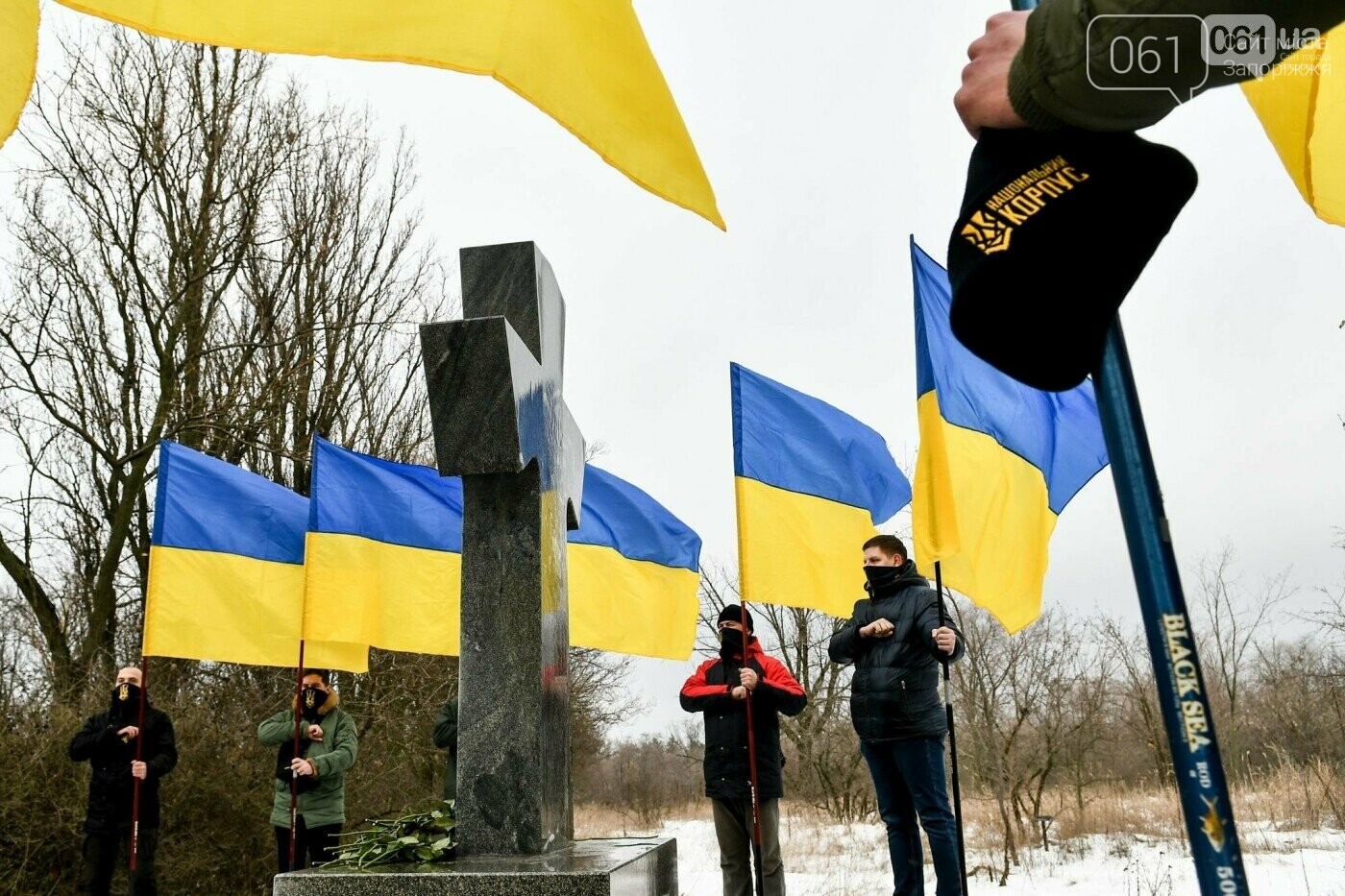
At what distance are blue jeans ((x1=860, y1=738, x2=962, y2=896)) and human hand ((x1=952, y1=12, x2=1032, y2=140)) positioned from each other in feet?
17.1

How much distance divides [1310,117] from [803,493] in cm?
595

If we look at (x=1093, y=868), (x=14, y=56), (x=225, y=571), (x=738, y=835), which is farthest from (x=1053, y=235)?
(x=1093, y=868)

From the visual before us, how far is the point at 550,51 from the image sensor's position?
6.01ft

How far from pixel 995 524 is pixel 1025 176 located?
5235mm

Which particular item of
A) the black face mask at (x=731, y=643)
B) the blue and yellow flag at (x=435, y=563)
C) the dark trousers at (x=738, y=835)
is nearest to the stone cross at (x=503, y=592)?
the dark trousers at (x=738, y=835)

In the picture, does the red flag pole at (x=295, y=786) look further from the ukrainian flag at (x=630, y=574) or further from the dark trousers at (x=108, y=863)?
the ukrainian flag at (x=630, y=574)

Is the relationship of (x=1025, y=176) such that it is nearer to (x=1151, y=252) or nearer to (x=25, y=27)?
(x=1151, y=252)

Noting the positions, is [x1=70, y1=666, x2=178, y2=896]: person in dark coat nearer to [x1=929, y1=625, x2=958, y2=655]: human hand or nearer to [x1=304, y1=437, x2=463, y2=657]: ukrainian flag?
[x1=304, y1=437, x2=463, y2=657]: ukrainian flag

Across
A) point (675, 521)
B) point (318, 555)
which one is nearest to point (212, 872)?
point (318, 555)

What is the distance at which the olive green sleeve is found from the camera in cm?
98

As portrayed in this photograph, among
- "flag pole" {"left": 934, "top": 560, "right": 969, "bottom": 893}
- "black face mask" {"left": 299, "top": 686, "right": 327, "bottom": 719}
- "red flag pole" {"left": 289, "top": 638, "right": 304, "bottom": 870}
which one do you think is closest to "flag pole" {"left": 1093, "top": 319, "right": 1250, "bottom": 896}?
"flag pole" {"left": 934, "top": 560, "right": 969, "bottom": 893}

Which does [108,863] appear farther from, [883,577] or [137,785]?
[883,577]

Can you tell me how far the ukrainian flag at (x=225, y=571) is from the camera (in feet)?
25.5

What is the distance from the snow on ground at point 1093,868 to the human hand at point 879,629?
106 inches
